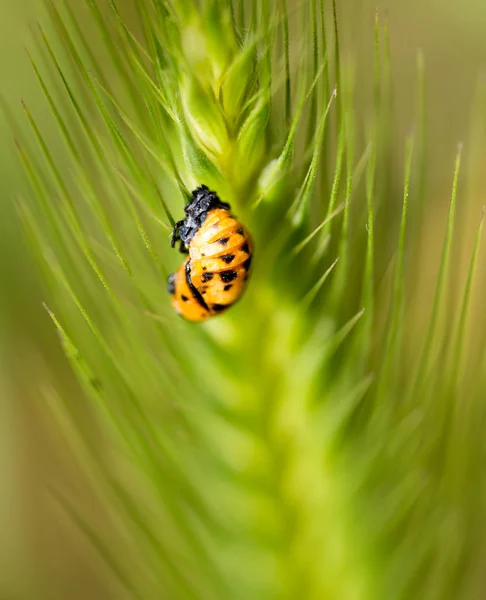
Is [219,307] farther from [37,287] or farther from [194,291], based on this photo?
[37,287]

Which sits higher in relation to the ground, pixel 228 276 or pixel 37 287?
pixel 37 287

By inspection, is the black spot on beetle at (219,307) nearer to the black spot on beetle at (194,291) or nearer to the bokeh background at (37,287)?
the black spot on beetle at (194,291)

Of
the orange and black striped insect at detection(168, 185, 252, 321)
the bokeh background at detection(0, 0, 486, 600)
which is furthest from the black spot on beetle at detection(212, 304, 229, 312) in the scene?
the bokeh background at detection(0, 0, 486, 600)

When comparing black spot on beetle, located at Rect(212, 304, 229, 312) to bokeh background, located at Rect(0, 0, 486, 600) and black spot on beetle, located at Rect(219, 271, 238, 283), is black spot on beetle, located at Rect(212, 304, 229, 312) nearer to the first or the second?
black spot on beetle, located at Rect(219, 271, 238, 283)

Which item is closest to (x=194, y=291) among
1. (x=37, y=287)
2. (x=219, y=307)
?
(x=219, y=307)

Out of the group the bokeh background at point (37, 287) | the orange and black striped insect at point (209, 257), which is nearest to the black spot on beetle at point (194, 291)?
the orange and black striped insect at point (209, 257)

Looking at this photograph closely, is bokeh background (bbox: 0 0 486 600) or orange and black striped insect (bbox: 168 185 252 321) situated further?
bokeh background (bbox: 0 0 486 600)

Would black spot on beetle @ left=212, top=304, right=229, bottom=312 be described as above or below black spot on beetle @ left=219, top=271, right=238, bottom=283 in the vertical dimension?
below
